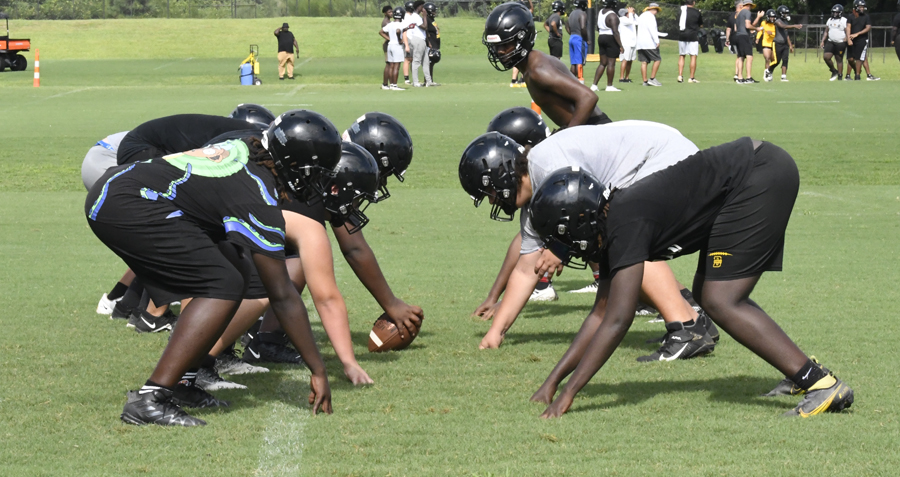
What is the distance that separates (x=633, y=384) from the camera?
20.5 feet

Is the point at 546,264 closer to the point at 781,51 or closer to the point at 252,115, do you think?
the point at 252,115

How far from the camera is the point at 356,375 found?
621 cm

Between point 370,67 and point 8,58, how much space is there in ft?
47.5

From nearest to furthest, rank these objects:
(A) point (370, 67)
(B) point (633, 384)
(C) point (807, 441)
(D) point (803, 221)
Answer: (C) point (807, 441) < (B) point (633, 384) < (D) point (803, 221) < (A) point (370, 67)

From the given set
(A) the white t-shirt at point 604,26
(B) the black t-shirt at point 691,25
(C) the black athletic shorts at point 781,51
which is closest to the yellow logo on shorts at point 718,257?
(A) the white t-shirt at point 604,26

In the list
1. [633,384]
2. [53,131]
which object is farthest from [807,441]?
[53,131]

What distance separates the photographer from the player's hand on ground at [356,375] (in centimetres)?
618

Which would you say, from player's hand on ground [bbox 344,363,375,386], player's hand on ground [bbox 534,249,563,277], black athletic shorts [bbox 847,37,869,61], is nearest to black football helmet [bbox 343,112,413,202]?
player's hand on ground [bbox 534,249,563,277]

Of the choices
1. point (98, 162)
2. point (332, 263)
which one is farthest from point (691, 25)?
point (332, 263)

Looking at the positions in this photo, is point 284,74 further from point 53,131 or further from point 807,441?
point 807,441

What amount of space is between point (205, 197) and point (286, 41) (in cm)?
3090

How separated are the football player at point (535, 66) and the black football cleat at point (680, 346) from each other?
1.85 metres

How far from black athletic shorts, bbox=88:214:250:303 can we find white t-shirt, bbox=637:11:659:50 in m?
25.7

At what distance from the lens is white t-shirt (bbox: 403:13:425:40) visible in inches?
1158
